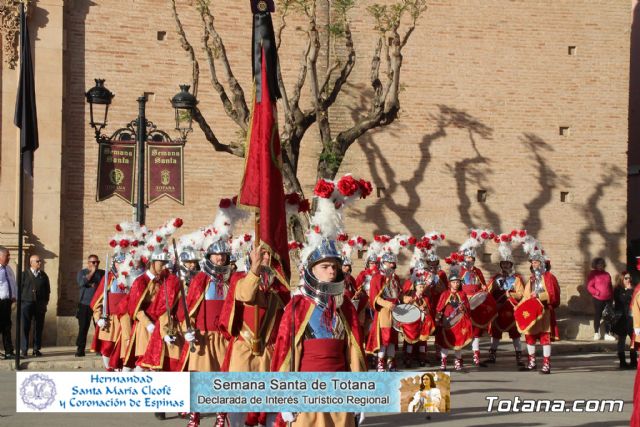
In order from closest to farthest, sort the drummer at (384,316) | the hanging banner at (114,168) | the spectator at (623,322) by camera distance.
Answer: the drummer at (384,316), the hanging banner at (114,168), the spectator at (623,322)

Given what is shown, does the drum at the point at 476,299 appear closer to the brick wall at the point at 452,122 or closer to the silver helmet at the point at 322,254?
the brick wall at the point at 452,122

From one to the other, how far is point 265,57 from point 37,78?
14171 mm

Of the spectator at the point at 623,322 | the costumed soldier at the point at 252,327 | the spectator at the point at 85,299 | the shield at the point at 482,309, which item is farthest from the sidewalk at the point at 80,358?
the costumed soldier at the point at 252,327

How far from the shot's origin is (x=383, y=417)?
14344 mm

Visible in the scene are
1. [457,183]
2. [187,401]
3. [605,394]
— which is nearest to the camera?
[187,401]

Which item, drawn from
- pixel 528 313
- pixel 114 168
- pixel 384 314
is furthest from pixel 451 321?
pixel 114 168

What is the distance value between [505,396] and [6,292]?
27.8 ft

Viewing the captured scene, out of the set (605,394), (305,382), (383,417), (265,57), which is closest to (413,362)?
(605,394)

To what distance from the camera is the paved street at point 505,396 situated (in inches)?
538

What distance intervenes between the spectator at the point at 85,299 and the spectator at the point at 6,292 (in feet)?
4.20

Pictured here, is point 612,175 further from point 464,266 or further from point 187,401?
point 187,401

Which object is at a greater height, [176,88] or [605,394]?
[176,88]

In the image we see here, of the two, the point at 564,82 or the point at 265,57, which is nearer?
the point at 265,57

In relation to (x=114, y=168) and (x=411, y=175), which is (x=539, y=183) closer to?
(x=411, y=175)
